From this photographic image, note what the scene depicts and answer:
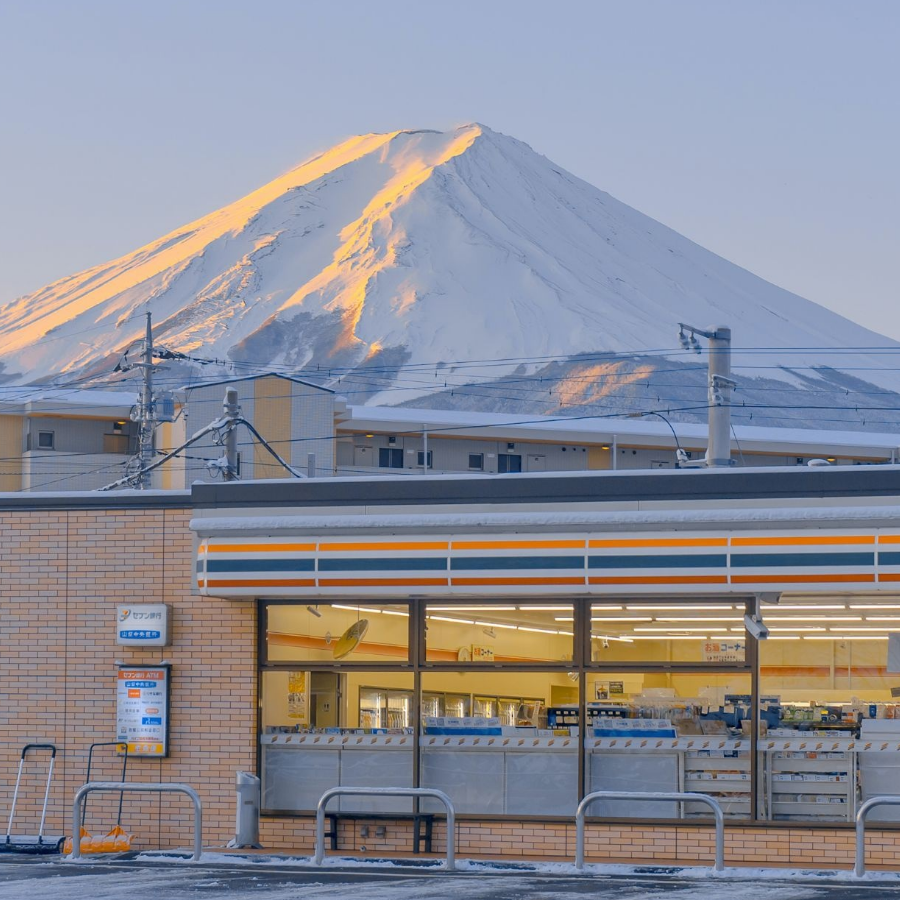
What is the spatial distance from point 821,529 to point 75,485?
60312 mm

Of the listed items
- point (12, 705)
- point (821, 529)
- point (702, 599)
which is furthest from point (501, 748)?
point (12, 705)

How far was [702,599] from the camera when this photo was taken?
15875 millimetres

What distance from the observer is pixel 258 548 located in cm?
1620

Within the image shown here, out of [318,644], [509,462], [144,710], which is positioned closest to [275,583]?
[318,644]

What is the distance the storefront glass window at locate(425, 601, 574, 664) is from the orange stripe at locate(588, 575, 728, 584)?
3.02ft

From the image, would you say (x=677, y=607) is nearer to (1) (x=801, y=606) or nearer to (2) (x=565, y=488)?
(1) (x=801, y=606)

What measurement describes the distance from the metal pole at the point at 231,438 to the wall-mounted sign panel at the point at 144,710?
3.93 metres

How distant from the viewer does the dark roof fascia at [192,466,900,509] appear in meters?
15.1

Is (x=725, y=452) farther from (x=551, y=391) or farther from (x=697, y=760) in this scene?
(x=551, y=391)

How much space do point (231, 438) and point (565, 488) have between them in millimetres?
9102

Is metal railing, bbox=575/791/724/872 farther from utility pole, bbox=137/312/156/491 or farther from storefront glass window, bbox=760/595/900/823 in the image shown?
utility pole, bbox=137/312/156/491

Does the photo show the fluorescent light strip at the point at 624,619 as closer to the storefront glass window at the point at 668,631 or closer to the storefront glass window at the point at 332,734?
the storefront glass window at the point at 668,631

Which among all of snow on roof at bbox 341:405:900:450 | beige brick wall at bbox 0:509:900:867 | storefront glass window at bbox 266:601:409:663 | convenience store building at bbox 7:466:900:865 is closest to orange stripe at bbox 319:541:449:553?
convenience store building at bbox 7:466:900:865

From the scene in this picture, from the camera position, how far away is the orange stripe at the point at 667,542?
15.2 m
